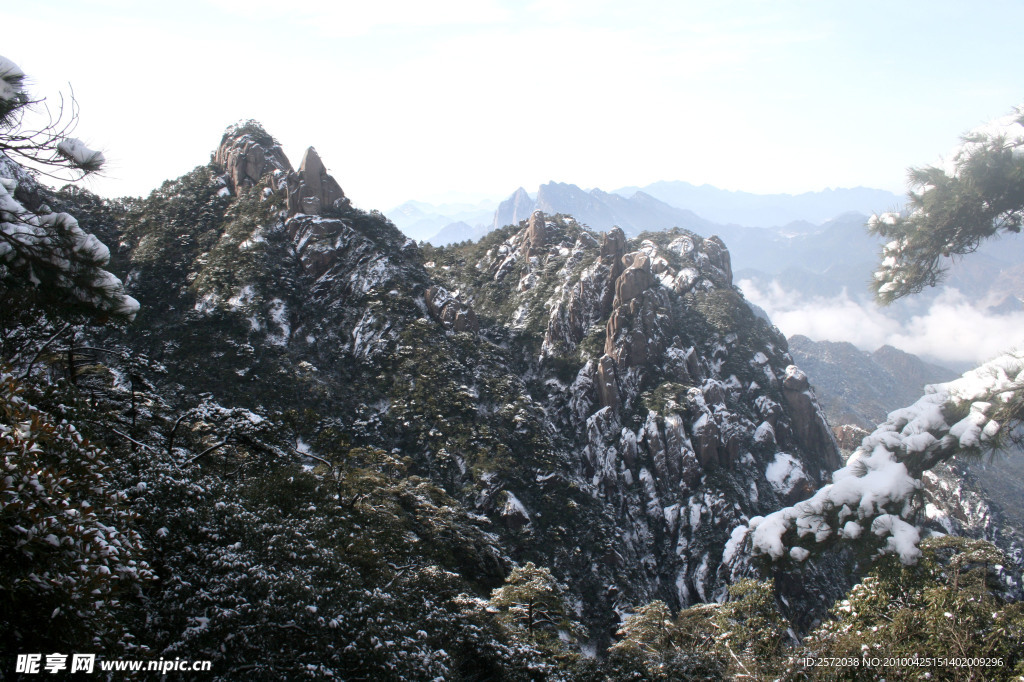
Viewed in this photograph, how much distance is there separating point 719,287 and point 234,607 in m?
57.8

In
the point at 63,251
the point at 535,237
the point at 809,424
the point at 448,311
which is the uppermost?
the point at 535,237

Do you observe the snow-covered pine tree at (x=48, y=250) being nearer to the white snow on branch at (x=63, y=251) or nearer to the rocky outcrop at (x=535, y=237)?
the white snow on branch at (x=63, y=251)

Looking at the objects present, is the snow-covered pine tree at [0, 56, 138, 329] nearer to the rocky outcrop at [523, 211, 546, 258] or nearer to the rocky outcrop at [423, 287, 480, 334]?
the rocky outcrop at [423, 287, 480, 334]

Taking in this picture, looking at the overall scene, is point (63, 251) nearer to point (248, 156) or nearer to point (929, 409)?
point (929, 409)

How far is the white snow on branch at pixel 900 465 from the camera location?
7.74 meters

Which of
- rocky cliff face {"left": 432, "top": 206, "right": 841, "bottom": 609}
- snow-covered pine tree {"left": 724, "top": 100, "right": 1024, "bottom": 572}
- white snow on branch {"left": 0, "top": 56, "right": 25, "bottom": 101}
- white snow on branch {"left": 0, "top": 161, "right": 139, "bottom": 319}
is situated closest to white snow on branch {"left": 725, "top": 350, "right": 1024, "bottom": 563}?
snow-covered pine tree {"left": 724, "top": 100, "right": 1024, "bottom": 572}

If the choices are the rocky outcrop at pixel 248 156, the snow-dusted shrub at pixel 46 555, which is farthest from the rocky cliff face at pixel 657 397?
the snow-dusted shrub at pixel 46 555

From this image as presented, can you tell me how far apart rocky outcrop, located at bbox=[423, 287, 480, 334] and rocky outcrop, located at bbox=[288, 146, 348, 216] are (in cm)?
1215

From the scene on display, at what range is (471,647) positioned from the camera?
13.4m

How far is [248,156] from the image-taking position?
146 ft

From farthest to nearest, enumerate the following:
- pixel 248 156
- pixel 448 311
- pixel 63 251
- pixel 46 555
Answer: pixel 248 156
pixel 448 311
pixel 63 251
pixel 46 555

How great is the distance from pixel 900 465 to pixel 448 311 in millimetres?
33940

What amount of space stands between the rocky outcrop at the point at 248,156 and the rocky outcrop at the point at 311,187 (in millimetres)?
4089

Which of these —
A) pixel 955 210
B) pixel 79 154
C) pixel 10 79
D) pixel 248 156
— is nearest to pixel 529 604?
pixel 955 210
